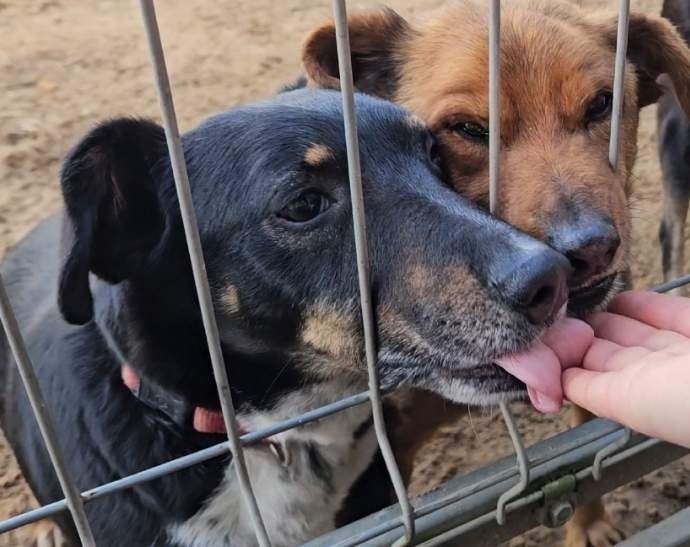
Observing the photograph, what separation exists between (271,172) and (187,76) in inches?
121

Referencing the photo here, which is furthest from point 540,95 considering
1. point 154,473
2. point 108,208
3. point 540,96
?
point 154,473

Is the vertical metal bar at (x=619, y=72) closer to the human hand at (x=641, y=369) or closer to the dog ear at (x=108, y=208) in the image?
the human hand at (x=641, y=369)

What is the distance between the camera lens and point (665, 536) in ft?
5.43

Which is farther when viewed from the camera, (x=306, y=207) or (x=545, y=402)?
(x=306, y=207)

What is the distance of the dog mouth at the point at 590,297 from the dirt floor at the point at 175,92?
94 cm

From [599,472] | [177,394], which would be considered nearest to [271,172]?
[177,394]

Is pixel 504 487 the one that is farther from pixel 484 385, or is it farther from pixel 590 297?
pixel 590 297

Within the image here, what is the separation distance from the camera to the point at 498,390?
4.42 feet

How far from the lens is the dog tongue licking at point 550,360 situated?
1.28 meters

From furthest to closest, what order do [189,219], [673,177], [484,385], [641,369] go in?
[673,177]
[484,385]
[641,369]
[189,219]

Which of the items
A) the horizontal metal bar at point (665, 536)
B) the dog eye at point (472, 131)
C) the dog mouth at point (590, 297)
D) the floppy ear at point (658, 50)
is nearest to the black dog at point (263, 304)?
the dog eye at point (472, 131)

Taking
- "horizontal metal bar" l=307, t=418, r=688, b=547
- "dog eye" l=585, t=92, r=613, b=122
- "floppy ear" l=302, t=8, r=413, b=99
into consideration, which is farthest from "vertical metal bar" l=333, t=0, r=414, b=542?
"floppy ear" l=302, t=8, r=413, b=99

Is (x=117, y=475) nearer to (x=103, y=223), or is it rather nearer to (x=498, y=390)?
(x=103, y=223)

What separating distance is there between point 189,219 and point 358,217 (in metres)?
0.23
